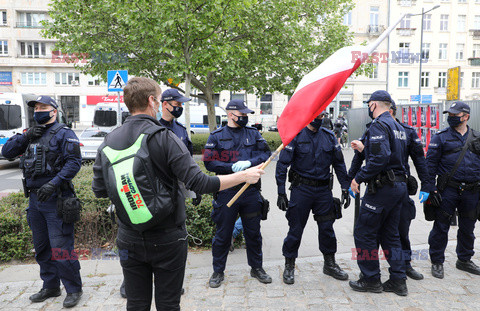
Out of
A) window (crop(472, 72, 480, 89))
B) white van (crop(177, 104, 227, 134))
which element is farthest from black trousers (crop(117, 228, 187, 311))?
window (crop(472, 72, 480, 89))

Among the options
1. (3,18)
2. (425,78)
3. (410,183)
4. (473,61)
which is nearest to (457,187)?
(410,183)

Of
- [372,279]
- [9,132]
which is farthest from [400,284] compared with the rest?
[9,132]

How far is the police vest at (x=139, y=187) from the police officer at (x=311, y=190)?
2429 millimetres

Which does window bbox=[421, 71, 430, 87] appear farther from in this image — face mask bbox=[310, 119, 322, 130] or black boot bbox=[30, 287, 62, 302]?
black boot bbox=[30, 287, 62, 302]

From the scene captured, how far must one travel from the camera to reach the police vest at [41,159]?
3.80 m

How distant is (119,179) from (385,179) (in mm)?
2845

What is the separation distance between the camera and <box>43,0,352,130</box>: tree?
11.5 m

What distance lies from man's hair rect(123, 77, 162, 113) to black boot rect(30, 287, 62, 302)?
2.62 metres

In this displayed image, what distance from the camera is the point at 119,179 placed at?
7.75 feet

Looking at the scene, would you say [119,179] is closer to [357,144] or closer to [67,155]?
[67,155]

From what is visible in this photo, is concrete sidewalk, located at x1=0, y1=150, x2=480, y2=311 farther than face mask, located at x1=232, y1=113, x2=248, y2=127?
No

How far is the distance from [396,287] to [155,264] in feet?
9.22

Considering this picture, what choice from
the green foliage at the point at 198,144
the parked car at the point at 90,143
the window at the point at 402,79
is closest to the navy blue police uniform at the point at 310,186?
the parked car at the point at 90,143

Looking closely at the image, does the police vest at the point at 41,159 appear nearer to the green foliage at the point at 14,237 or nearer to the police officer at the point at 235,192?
the green foliage at the point at 14,237
